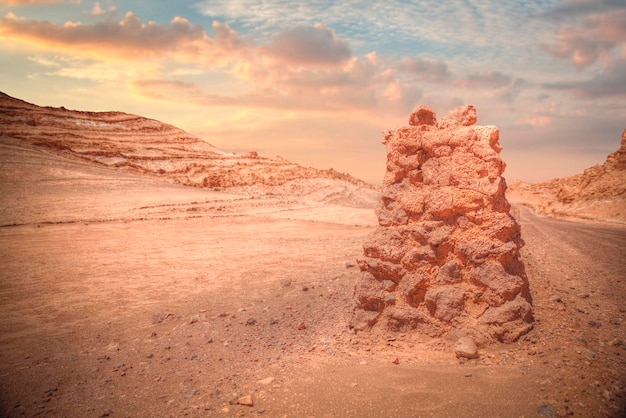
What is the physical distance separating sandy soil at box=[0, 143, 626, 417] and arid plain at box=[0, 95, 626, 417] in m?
0.02

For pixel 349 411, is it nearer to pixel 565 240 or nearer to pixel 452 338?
pixel 452 338

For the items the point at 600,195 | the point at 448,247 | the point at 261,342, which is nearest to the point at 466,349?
the point at 448,247

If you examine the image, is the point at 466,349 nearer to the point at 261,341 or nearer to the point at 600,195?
the point at 261,341

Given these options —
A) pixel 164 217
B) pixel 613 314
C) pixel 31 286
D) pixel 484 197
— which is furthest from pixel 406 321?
pixel 164 217

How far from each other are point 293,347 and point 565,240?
10542 millimetres

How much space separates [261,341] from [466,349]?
7.96ft

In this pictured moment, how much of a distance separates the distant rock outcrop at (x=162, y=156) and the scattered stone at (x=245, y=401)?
21573 mm

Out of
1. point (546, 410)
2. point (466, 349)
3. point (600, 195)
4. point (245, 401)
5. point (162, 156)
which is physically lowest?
point (245, 401)

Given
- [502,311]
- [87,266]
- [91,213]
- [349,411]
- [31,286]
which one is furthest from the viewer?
[91,213]

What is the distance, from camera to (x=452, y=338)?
4.32 metres

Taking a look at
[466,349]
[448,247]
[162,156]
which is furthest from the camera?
[162,156]

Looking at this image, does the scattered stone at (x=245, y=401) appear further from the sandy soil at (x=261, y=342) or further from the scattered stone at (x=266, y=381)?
the scattered stone at (x=266, y=381)

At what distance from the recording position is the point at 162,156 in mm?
29812

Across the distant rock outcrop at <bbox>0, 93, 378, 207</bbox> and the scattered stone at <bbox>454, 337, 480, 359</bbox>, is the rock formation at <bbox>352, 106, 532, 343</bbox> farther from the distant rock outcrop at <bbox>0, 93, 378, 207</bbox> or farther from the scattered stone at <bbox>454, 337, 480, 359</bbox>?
the distant rock outcrop at <bbox>0, 93, 378, 207</bbox>
